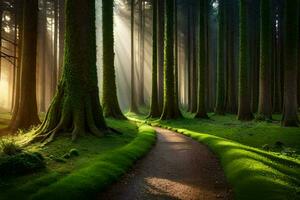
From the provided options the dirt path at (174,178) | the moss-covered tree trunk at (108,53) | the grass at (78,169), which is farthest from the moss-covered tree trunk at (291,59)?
the moss-covered tree trunk at (108,53)

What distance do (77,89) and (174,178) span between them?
687 centimetres

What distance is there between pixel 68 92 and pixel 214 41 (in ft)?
188

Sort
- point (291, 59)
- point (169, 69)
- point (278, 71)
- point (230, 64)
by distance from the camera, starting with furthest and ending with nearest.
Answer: point (230, 64) < point (278, 71) < point (169, 69) < point (291, 59)

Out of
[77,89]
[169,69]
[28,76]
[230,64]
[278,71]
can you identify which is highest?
[230,64]

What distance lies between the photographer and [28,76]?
1978cm

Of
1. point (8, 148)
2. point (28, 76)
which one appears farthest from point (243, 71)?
point (8, 148)

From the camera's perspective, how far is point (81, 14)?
16156 millimetres

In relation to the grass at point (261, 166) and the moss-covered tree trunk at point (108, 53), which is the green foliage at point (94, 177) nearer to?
the grass at point (261, 166)

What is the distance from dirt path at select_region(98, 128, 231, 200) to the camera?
889 cm

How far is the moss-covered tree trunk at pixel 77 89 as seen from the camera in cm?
1522

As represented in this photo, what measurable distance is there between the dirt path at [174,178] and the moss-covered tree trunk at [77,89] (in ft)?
10.3

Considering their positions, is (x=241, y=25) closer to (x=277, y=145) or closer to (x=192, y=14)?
(x=277, y=145)

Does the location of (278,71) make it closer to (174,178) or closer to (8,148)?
(174,178)

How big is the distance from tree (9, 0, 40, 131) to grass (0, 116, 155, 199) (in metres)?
6.33
